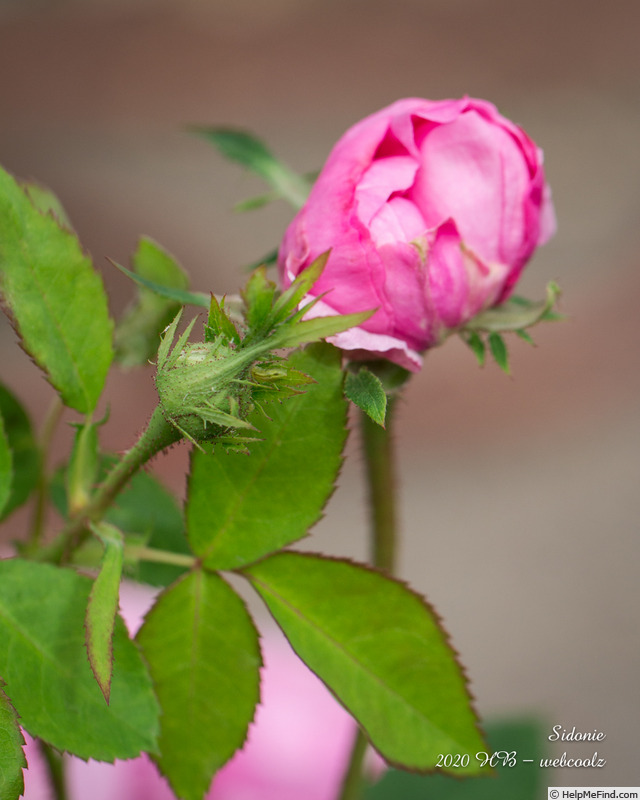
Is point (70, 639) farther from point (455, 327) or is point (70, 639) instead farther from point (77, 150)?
point (77, 150)

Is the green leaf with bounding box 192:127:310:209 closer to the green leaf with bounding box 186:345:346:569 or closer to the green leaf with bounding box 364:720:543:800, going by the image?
the green leaf with bounding box 186:345:346:569

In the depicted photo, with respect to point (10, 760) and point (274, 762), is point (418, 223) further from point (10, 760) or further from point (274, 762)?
point (274, 762)

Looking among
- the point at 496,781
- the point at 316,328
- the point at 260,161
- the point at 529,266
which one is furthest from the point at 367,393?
the point at 529,266

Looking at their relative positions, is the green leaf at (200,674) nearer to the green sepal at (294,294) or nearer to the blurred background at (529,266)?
the green sepal at (294,294)

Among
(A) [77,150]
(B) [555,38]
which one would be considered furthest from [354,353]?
(B) [555,38]

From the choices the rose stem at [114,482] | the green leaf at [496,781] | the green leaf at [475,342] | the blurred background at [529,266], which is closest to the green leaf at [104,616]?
the rose stem at [114,482]

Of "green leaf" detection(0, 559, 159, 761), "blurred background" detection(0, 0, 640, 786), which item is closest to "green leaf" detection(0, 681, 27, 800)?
"green leaf" detection(0, 559, 159, 761)
